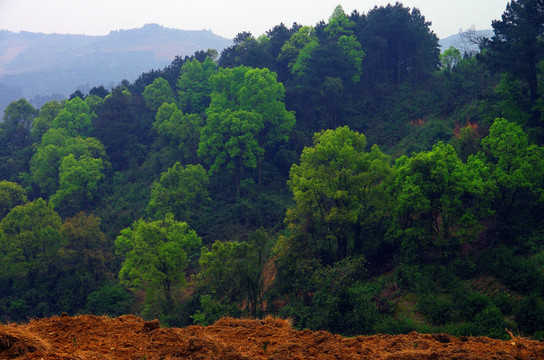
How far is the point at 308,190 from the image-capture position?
87.4 feet

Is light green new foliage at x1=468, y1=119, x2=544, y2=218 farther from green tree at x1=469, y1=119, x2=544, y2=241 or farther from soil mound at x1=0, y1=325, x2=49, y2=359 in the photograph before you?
soil mound at x1=0, y1=325, x2=49, y2=359

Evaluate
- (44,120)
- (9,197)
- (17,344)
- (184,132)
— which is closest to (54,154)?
(9,197)

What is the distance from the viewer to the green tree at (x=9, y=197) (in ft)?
126

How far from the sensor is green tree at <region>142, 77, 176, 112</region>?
55406 millimetres

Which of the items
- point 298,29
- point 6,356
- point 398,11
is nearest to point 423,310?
point 6,356

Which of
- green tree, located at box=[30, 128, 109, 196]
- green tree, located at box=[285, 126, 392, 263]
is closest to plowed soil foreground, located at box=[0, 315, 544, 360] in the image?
green tree, located at box=[285, 126, 392, 263]

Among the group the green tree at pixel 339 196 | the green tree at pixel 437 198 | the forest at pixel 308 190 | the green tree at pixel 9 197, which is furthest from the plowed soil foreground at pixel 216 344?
the green tree at pixel 9 197

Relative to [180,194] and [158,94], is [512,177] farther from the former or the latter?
[158,94]

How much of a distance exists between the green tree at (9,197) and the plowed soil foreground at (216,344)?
32.9 meters

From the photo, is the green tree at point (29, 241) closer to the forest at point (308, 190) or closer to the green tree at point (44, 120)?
the forest at point (308, 190)

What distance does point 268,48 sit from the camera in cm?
5556

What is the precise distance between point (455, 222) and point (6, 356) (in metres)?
21.1

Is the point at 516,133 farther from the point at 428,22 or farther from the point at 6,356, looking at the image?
the point at 428,22

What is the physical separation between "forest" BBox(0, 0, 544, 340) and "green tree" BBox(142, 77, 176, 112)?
0.20 metres
